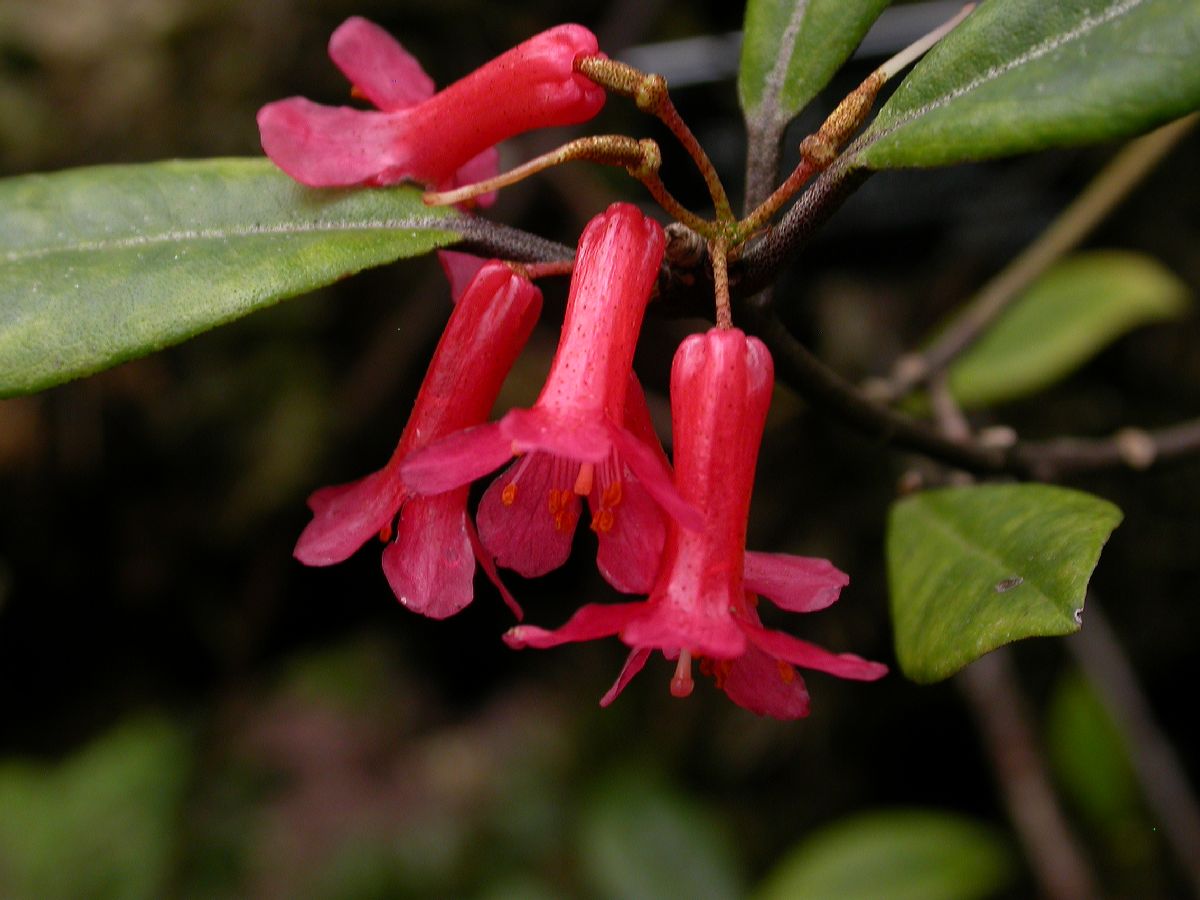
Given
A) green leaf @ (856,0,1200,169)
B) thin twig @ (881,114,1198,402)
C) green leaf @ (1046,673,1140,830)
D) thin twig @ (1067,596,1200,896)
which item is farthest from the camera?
green leaf @ (1046,673,1140,830)

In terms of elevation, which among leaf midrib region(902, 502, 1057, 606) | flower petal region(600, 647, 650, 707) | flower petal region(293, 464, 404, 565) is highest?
flower petal region(293, 464, 404, 565)

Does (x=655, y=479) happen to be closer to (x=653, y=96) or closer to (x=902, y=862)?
(x=653, y=96)

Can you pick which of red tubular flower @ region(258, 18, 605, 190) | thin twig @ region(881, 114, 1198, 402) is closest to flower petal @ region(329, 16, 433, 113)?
red tubular flower @ region(258, 18, 605, 190)

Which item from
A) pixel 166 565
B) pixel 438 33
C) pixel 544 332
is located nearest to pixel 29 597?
pixel 166 565

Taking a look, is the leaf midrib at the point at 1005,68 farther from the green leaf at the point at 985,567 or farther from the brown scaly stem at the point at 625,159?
the green leaf at the point at 985,567

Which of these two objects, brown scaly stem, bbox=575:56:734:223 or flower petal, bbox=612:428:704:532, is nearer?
flower petal, bbox=612:428:704:532

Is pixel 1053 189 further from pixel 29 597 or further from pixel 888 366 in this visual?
pixel 29 597

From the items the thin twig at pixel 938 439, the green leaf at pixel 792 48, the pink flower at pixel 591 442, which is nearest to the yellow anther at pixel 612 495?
the pink flower at pixel 591 442

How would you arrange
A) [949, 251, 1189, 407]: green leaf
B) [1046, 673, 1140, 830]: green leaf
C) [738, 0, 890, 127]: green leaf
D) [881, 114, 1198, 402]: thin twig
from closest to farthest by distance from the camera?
1. [738, 0, 890, 127]: green leaf
2. [881, 114, 1198, 402]: thin twig
3. [949, 251, 1189, 407]: green leaf
4. [1046, 673, 1140, 830]: green leaf

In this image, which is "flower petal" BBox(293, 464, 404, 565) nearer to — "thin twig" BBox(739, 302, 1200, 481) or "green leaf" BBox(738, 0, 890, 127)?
"thin twig" BBox(739, 302, 1200, 481)
